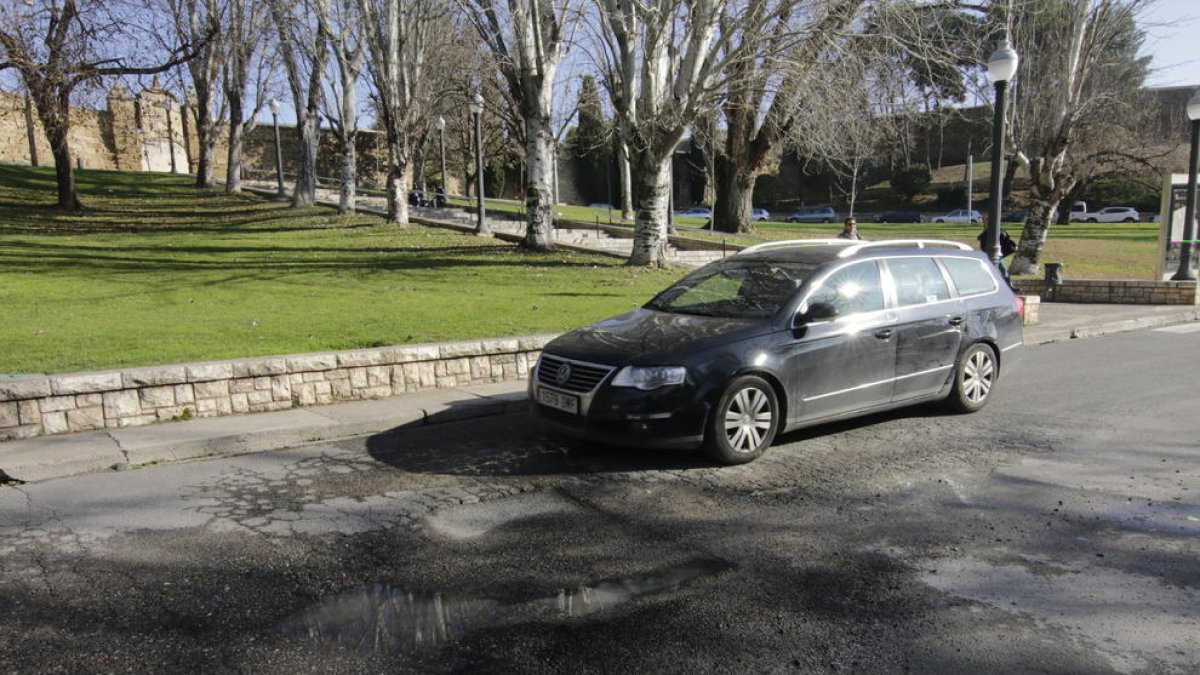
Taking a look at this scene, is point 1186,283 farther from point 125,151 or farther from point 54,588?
point 125,151

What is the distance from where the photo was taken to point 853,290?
6.64 meters

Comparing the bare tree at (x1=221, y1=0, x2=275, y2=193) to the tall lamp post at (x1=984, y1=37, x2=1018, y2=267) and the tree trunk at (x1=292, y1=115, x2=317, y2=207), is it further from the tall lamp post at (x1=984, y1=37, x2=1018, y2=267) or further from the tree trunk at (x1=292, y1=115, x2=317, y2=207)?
the tall lamp post at (x1=984, y1=37, x2=1018, y2=267)

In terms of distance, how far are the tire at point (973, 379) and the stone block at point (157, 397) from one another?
6.89 m

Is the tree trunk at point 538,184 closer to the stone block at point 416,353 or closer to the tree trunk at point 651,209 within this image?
the tree trunk at point 651,209

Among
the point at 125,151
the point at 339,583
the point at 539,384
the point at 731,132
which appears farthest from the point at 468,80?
the point at 339,583

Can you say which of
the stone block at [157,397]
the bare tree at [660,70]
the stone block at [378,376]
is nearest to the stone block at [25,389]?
the stone block at [157,397]

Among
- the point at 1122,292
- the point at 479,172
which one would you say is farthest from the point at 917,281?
the point at 479,172

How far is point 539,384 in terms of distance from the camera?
20.7ft

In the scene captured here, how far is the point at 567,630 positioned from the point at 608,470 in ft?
7.88

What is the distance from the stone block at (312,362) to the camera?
7668mm

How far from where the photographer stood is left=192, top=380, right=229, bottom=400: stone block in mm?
7219

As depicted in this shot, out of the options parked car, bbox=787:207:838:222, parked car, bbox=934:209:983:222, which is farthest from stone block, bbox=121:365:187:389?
parked car, bbox=787:207:838:222

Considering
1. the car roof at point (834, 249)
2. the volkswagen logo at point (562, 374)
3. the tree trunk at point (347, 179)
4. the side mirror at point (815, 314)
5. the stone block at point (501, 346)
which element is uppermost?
the tree trunk at point (347, 179)

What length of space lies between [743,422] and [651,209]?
11762 millimetres
